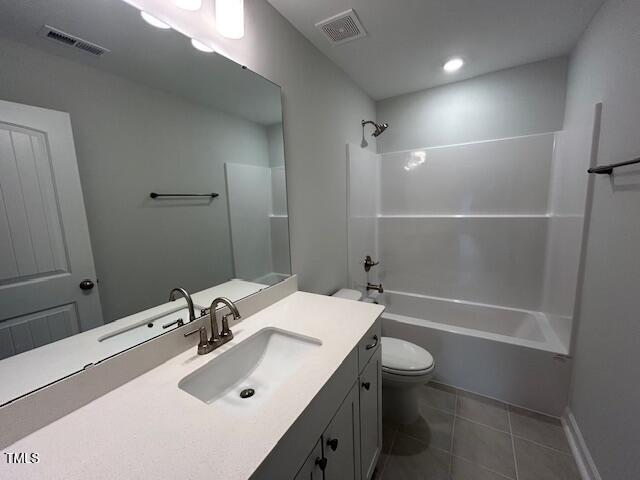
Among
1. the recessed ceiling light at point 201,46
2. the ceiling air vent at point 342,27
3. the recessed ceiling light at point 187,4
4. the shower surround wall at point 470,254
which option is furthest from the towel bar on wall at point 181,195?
the shower surround wall at point 470,254

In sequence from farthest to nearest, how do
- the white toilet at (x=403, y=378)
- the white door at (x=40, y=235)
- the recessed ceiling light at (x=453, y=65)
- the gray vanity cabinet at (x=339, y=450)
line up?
the recessed ceiling light at (x=453, y=65) → the white toilet at (x=403, y=378) → the gray vanity cabinet at (x=339, y=450) → the white door at (x=40, y=235)

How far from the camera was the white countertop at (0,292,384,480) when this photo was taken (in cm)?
52

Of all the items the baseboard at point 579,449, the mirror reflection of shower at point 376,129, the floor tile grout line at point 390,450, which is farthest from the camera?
the mirror reflection of shower at point 376,129

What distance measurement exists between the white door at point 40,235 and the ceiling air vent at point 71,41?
205mm

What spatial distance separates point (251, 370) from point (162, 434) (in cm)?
47

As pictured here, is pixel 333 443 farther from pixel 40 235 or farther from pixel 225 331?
pixel 40 235

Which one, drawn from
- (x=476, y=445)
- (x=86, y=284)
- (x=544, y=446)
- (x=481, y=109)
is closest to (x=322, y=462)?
(x=86, y=284)

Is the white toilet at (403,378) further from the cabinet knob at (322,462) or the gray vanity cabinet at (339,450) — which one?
the cabinet knob at (322,462)

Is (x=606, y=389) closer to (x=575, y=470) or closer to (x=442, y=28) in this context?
(x=575, y=470)

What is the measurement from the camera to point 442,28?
158 cm

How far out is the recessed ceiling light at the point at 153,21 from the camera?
892 millimetres

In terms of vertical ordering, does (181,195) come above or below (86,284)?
above

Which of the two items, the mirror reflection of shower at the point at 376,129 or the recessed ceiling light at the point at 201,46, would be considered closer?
the recessed ceiling light at the point at 201,46

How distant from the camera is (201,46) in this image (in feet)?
3.50
